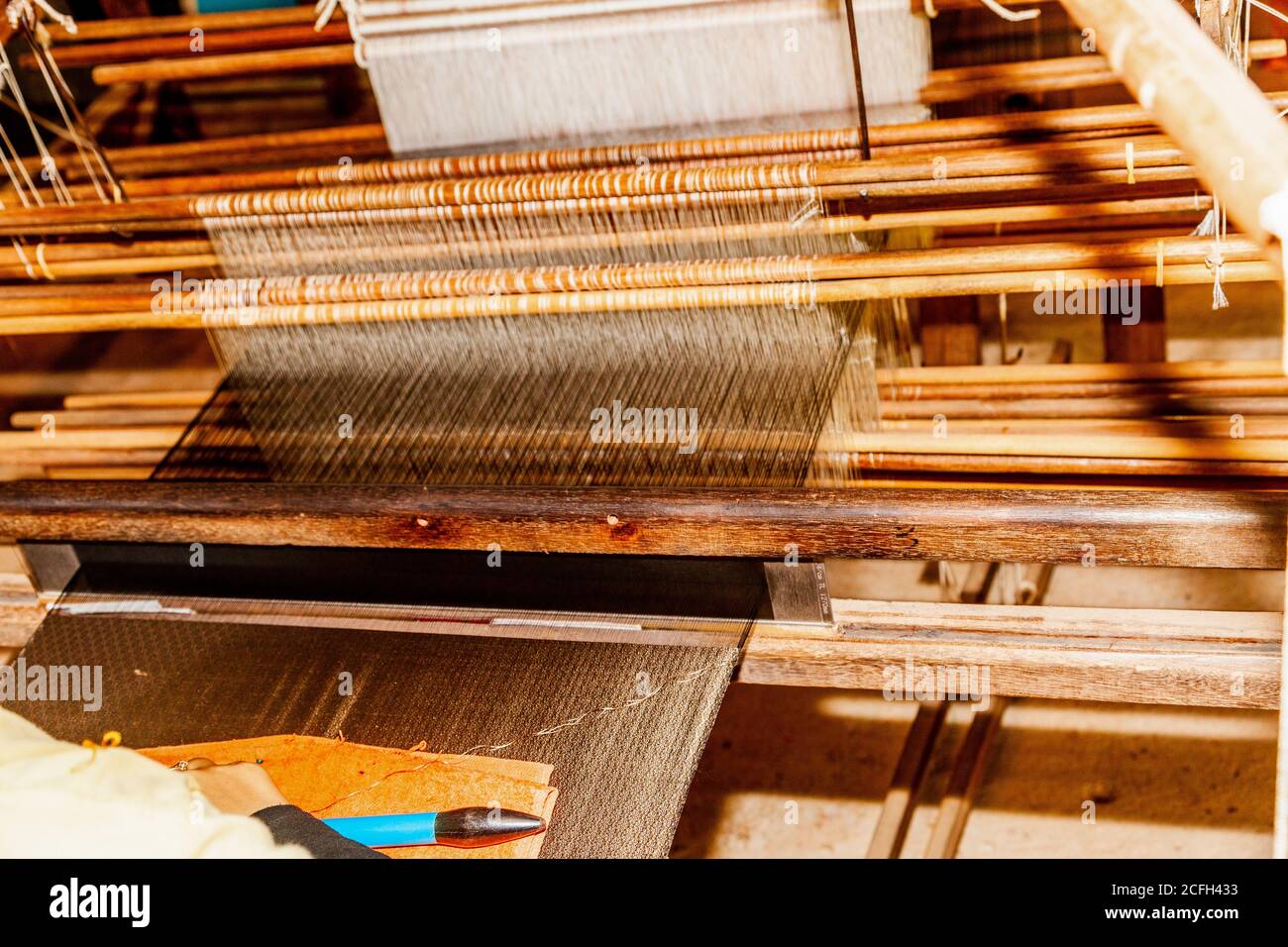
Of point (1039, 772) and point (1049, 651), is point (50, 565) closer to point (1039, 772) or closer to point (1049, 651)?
point (1049, 651)

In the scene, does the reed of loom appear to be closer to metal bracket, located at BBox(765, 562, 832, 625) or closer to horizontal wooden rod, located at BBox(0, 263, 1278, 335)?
horizontal wooden rod, located at BBox(0, 263, 1278, 335)

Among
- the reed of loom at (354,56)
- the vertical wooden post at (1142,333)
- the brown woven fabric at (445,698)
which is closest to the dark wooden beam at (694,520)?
the brown woven fabric at (445,698)

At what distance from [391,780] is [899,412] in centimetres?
124

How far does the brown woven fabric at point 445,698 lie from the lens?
1.64 metres

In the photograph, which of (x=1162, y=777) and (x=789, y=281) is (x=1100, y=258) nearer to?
(x=789, y=281)

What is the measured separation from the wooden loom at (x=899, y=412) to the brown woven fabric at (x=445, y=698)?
16cm

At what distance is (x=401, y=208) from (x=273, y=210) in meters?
0.25

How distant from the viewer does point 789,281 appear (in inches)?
82.2

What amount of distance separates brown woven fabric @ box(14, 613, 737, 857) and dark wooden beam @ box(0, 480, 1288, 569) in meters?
0.16

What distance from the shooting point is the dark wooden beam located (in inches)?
63.6

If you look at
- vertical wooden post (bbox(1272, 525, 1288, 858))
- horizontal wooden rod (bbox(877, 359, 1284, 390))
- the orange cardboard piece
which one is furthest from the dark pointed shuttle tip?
horizontal wooden rod (bbox(877, 359, 1284, 390))

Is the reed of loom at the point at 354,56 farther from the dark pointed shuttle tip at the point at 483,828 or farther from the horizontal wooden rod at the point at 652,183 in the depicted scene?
the dark pointed shuttle tip at the point at 483,828

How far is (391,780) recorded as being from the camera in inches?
67.5
